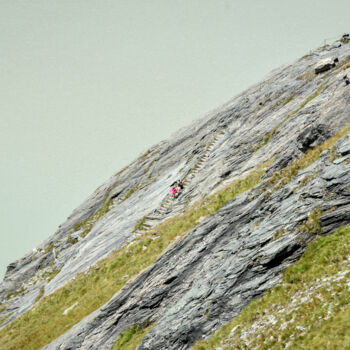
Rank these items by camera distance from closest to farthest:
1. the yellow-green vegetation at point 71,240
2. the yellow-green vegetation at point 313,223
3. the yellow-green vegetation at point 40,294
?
the yellow-green vegetation at point 313,223
the yellow-green vegetation at point 40,294
the yellow-green vegetation at point 71,240

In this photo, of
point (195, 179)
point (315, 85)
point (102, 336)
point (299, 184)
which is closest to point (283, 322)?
point (299, 184)

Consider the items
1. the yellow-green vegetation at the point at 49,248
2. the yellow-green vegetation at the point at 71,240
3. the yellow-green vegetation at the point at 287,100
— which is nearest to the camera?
the yellow-green vegetation at the point at 287,100

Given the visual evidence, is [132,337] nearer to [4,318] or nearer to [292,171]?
[292,171]

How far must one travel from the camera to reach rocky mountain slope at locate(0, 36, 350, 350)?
57.0ft

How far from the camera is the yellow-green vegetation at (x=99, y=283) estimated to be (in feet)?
99.3

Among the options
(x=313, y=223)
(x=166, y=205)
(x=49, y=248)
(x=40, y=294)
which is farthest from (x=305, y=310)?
(x=49, y=248)

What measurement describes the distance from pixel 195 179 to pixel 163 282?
2598cm

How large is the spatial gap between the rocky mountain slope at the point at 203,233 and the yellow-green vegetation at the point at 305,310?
2.61 feet

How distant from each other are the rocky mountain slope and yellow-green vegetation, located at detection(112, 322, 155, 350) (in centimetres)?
11

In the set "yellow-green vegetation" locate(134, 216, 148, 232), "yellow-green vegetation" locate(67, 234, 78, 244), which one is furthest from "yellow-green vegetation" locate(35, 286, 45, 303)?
"yellow-green vegetation" locate(134, 216, 148, 232)

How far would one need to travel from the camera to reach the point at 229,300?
55.3ft

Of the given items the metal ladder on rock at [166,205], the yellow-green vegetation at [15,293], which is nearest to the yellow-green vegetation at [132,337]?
the metal ladder on rock at [166,205]

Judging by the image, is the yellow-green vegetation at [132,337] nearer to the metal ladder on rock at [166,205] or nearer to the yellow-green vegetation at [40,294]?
the metal ladder on rock at [166,205]

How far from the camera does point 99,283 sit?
34.2 m
